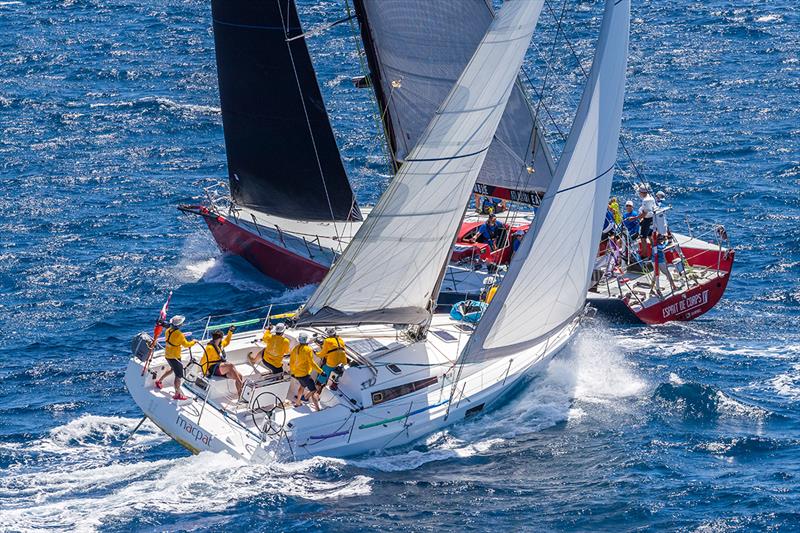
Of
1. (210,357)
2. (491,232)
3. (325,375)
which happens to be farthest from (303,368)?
(491,232)

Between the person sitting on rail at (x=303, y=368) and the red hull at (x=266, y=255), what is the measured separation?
30.7 feet

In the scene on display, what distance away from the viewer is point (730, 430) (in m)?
29.2

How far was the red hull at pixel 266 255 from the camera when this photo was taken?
125 ft

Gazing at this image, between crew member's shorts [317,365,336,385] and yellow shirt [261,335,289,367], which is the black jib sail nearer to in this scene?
yellow shirt [261,335,289,367]

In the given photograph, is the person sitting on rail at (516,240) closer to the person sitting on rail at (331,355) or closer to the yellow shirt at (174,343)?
the person sitting on rail at (331,355)

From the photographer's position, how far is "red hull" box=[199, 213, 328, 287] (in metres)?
38.1

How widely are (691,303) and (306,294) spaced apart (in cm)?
1031

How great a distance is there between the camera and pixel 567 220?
28969 millimetres

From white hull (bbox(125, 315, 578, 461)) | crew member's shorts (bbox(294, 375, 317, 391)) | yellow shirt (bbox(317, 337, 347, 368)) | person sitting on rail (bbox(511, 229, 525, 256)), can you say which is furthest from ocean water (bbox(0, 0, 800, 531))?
person sitting on rail (bbox(511, 229, 525, 256))

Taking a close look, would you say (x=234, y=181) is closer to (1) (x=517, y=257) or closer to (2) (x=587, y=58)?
(1) (x=517, y=257)

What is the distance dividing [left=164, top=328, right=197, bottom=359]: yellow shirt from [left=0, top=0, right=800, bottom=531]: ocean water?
6.94 ft

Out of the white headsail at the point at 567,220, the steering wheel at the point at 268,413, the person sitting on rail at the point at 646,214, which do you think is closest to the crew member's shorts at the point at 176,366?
the steering wheel at the point at 268,413

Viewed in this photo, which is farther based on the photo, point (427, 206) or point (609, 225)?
point (609, 225)

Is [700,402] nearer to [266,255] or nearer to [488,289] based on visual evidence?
[488,289]
